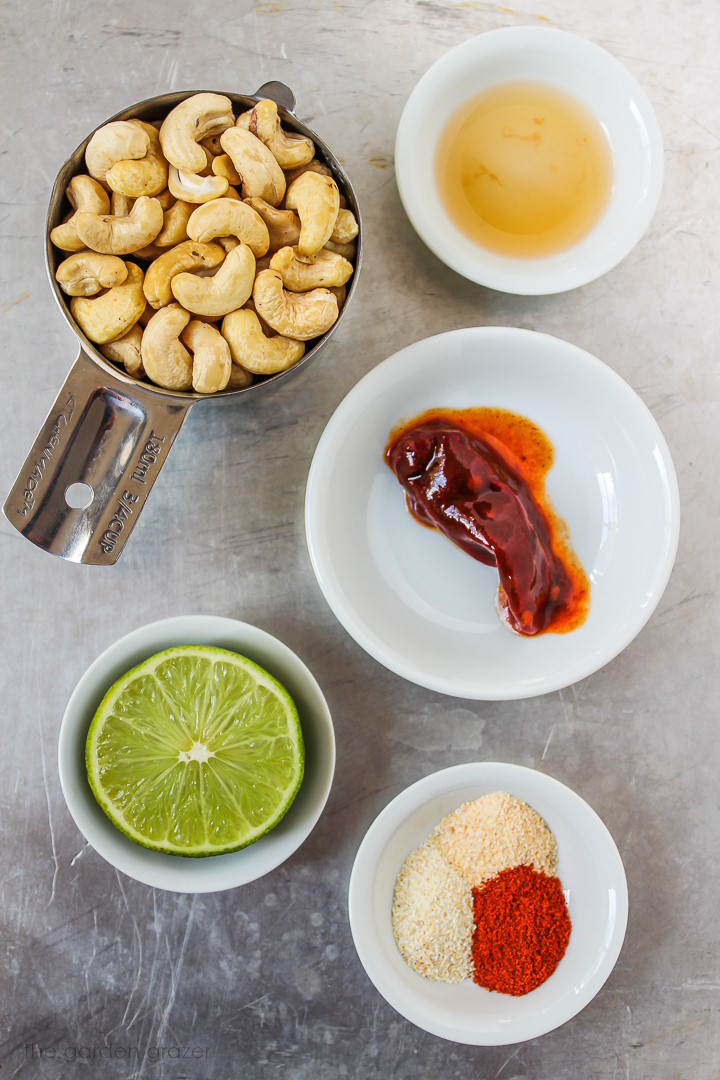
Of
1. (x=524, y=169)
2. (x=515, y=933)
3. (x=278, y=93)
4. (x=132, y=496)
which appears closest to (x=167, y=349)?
(x=132, y=496)

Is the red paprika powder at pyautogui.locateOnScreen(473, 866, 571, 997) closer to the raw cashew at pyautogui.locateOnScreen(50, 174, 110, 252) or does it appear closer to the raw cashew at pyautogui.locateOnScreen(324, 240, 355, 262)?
the raw cashew at pyautogui.locateOnScreen(324, 240, 355, 262)

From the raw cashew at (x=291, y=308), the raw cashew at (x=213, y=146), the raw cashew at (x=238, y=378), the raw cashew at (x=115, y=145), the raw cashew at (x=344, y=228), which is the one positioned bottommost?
the raw cashew at (x=238, y=378)

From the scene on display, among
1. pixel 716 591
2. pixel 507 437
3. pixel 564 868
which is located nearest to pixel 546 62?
pixel 507 437

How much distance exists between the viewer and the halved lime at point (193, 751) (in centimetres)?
77

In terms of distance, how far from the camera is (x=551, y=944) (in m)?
0.85

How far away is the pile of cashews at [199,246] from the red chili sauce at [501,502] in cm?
19

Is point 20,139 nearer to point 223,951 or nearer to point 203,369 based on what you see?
point 203,369

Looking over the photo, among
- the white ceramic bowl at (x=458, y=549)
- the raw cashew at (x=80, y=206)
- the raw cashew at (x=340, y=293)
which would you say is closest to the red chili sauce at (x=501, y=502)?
the white ceramic bowl at (x=458, y=549)

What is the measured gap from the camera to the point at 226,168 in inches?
28.9

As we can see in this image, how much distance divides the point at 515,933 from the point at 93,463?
667 millimetres

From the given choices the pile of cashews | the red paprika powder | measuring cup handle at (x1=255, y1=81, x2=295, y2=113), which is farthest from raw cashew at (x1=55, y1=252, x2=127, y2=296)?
the red paprika powder

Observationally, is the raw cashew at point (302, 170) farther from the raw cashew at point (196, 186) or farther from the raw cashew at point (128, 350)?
the raw cashew at point (128, 350)

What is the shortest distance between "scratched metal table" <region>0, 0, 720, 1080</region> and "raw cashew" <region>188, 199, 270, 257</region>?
0.19 meters

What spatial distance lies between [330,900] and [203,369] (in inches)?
23.7
